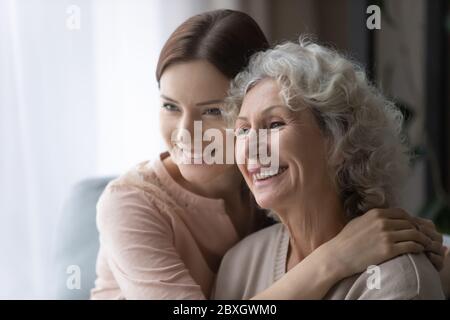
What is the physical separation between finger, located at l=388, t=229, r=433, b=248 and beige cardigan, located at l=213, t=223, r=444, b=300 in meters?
0.02

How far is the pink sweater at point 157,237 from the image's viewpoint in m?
1.00

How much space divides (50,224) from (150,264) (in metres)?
0.28

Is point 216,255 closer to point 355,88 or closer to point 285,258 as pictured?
point 285,258

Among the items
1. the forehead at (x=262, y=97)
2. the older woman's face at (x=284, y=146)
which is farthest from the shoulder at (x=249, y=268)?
the forehead at (x=262, y=97)

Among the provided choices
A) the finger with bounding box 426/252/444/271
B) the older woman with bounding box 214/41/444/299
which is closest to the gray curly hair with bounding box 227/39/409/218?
the older woman with bounding box 214/41/444/299

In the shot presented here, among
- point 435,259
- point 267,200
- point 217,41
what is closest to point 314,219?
point 267,200

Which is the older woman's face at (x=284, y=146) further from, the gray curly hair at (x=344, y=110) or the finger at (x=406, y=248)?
the finger at (x=406, y=248)

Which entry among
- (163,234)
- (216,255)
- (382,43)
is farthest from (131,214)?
(382,43)

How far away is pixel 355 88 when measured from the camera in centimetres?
95

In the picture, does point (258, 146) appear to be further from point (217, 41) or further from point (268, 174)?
point (217, 41)

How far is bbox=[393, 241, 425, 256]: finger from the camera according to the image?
914mm

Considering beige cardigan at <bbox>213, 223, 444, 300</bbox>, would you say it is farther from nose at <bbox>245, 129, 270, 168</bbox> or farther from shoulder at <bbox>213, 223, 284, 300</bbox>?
nose at <bbox>245, 129, 270, 168</bbox>

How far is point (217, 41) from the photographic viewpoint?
3.16 ft

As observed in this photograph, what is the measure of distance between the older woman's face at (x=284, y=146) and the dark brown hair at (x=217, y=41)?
Result: 7cm
